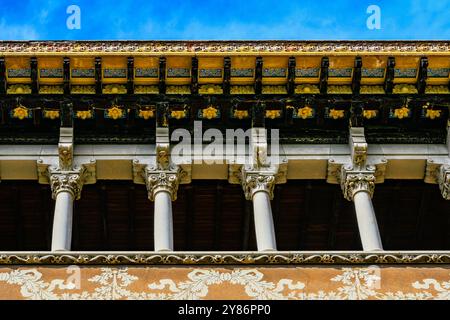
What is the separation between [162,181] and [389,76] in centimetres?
471

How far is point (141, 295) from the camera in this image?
57.7 feet

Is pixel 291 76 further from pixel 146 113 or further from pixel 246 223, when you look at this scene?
pixel 246 223

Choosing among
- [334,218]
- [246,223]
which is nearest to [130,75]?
[246,223]

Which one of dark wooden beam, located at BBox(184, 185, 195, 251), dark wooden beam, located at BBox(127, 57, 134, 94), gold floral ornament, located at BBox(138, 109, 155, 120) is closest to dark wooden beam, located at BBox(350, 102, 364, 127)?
dark wooden beam, located at BBox(184, 185, 195, 251)

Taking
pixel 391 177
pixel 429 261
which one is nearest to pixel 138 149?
pixel 391 177

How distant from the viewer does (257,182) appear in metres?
22.0

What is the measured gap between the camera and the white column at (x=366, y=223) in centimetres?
2047

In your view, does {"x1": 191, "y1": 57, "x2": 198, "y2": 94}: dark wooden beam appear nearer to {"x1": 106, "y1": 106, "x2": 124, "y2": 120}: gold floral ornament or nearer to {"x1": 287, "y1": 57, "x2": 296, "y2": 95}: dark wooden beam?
{"x1": 106, "y1": 106, "x2": 124, "y2": 120}: gold floral ornament

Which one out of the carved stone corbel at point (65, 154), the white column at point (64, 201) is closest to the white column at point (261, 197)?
the white column at point (64, 201)

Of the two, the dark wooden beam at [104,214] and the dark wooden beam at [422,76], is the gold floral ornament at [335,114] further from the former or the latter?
the dark wooden beam at [104,214]

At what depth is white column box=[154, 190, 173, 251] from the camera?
20312 mm

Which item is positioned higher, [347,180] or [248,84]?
[248,84]

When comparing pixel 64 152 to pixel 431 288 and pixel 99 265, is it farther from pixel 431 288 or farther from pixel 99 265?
pixel 431 288
